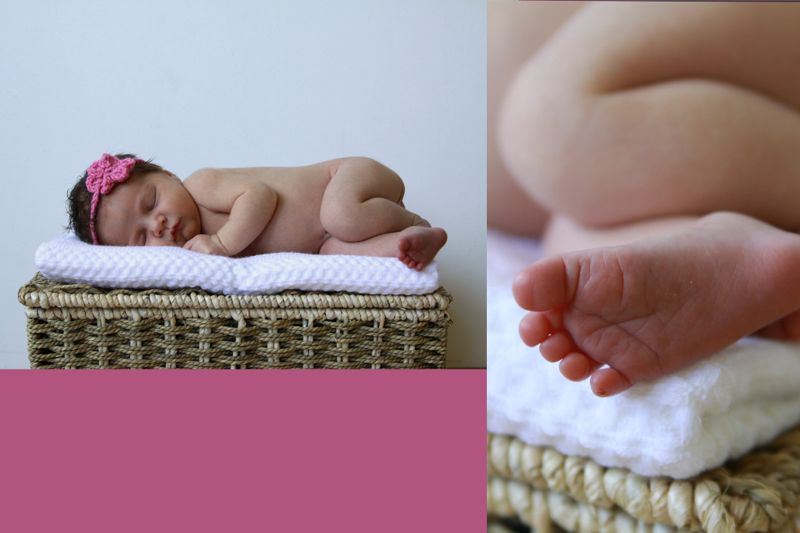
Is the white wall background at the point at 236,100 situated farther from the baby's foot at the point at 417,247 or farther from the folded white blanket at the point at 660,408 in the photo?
the folded white blanket at the point at 660,408

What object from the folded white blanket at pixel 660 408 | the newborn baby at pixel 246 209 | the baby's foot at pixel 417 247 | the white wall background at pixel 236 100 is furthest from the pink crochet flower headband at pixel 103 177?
the folded white blanket at pixel 660 408

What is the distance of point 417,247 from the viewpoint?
88cm

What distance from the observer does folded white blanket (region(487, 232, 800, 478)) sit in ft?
1.14

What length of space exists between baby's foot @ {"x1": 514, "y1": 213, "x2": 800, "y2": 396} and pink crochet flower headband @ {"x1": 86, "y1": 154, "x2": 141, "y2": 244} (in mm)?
823

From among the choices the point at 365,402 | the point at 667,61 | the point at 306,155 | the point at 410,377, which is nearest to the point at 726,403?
the point at 667,61

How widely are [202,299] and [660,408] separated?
63cm

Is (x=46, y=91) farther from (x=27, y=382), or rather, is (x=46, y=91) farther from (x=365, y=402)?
(x=365, y=402)

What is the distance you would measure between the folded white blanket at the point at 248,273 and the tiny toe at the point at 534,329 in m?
0.55

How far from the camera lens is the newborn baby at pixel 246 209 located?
988mm

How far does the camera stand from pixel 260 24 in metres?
1.23

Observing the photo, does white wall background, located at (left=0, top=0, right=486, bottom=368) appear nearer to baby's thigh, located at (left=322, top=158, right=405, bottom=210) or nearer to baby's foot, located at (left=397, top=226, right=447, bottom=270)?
baby's thigh, located at (left=322, top=158, right=405, bottom=210)

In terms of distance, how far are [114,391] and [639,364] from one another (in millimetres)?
578

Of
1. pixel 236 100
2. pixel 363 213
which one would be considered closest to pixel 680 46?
pixel 363 213

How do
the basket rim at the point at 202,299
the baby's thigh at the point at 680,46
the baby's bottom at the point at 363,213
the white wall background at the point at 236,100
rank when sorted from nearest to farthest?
the baby's thigh at the point at 680,46, the basket rim at the point at 202,299, the baby's bottom at the point at 363,213, the white wall background at the point at 236,100
